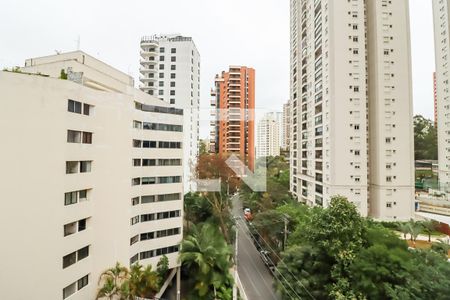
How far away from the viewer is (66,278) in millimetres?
4668

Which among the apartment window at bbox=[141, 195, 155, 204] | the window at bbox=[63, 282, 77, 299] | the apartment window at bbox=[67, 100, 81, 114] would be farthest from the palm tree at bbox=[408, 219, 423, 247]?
the apartment window at bbox=[67, 100, 81, 114]

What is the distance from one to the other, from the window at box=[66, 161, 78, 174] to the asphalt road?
22.1 feet

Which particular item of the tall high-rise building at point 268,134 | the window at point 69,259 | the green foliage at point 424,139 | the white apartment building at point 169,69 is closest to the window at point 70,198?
the window at point 69,259

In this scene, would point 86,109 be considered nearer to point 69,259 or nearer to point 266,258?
point 69,259

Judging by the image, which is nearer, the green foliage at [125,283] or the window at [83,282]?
the window at [83,282]

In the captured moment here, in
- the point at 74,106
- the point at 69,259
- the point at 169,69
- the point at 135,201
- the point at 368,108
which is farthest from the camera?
the point at 169,69

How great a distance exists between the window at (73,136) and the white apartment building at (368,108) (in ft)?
34.7

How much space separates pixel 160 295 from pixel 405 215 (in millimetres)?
11495

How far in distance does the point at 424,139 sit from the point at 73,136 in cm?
1735

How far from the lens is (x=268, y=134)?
46.1 feet

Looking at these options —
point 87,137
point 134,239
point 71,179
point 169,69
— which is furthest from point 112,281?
Result: point 169,69

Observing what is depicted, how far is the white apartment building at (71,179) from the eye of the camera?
13.6ft

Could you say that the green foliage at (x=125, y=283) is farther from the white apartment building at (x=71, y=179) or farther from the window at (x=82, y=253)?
the window at (x=82, y=253)

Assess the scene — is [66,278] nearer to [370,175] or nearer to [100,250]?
[100,250]
